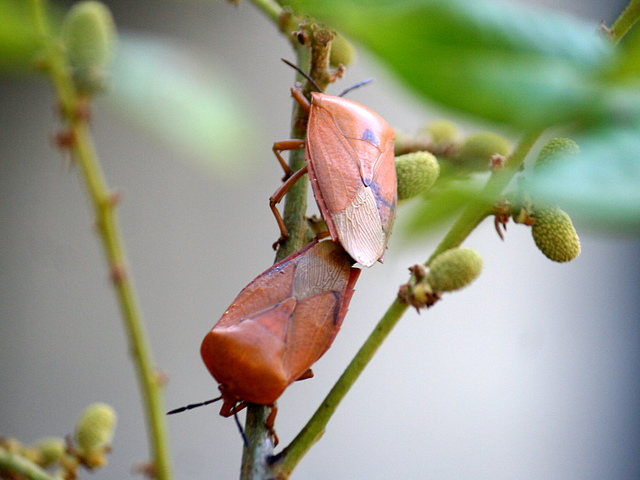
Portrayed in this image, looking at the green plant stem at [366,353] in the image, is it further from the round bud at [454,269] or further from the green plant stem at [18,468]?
the green plant stem at [18,468]

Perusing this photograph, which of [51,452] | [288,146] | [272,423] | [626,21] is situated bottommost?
[51,452]

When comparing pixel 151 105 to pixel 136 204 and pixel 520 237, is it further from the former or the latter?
pixel 520 237

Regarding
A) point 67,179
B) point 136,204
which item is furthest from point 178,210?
point 67,179

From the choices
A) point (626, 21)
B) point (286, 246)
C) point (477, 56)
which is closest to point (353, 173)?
point (286, 246)

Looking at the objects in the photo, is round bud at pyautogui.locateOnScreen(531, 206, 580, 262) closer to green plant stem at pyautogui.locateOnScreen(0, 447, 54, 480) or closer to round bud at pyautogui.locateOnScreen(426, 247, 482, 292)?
round bud at pyautogui.locateOnScreen(426, 247, 482, 292)

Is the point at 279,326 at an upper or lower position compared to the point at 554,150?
lower

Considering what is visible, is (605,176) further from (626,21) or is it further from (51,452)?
(51,452)

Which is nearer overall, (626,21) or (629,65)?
(629,65)

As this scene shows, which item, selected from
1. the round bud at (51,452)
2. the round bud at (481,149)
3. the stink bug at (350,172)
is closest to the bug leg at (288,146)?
the stink bug at (350,172)
